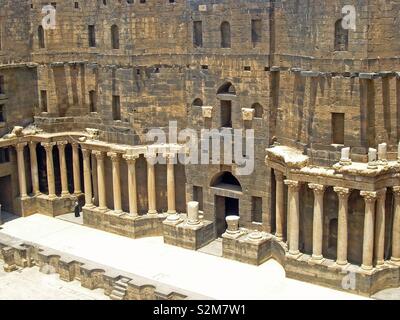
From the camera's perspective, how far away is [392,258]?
27.3 m

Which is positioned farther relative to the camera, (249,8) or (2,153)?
(2,153)

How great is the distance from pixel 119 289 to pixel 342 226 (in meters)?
10.8

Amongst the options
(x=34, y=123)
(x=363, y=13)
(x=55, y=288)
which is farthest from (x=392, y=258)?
(x=34, y=123)

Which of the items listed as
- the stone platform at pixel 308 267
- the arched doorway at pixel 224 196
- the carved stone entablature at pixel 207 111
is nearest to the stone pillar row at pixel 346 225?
the stone platform at pixel 308 267

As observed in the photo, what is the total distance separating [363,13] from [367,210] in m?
8.50

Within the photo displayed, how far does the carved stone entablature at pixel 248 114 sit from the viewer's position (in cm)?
3078

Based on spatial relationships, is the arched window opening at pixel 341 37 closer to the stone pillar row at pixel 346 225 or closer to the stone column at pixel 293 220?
the stone pillar row at pixel 346 225

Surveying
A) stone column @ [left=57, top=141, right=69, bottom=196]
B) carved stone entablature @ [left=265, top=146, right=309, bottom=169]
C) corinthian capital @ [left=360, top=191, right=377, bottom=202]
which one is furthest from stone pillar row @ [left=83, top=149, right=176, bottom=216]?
corinthian capital @ [left=360, top=191, right=377, bottom=202]

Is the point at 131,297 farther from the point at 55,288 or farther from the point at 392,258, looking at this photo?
the point at 392,258

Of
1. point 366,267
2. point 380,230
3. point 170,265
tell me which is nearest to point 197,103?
point 170,265

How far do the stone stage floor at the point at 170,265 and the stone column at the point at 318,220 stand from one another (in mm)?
1641

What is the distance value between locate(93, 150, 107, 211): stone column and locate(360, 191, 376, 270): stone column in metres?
15.9

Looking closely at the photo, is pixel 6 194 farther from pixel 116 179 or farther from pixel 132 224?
pixel 132 224

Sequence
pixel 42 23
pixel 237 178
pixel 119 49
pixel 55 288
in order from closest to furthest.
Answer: pixel 55 288, pixel 237 178, pixel 119 49, pixel 42 23
